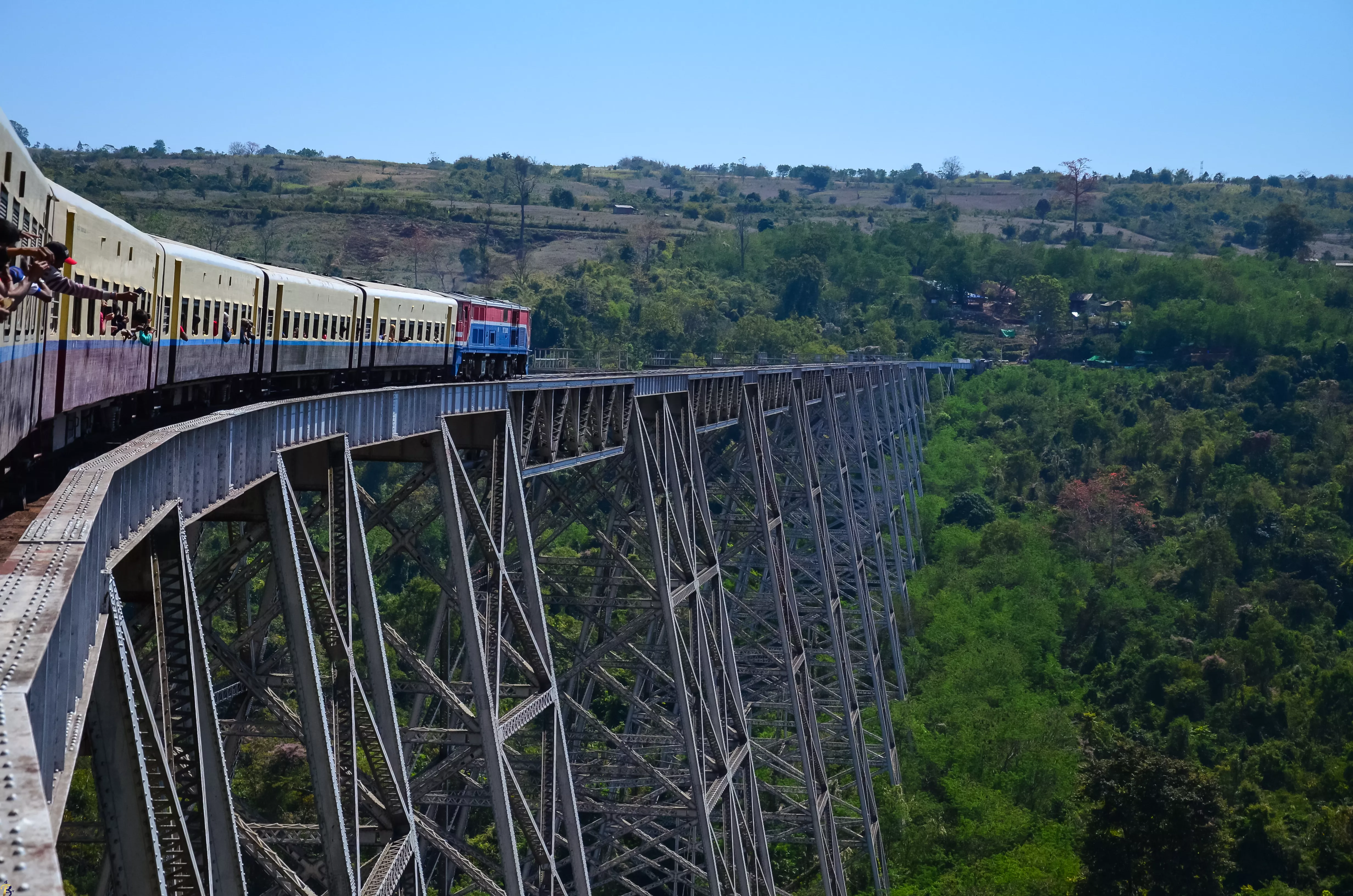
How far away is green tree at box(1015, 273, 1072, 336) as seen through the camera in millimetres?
113812

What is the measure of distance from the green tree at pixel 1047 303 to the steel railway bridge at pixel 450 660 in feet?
252

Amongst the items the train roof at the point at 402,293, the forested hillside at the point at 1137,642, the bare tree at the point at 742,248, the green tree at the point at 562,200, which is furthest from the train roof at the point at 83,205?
the green tree at the point at 562,200

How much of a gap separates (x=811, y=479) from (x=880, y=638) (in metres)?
20.0

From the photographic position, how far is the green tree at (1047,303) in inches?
4481

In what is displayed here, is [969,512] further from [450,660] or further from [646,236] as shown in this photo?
[646,236]

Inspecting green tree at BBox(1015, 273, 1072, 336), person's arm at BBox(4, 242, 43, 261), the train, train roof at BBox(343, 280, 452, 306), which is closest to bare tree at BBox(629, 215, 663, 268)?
green tree at BBox(1015, 273, 1072, 336)

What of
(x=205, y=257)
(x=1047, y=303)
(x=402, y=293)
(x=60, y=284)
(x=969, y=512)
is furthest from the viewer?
(x=1047, y=303)

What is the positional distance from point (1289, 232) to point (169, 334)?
145830 millimetres

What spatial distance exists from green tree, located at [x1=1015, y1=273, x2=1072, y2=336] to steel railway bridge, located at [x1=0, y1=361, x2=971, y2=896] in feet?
252

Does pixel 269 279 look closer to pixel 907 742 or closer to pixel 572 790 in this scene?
pixel 572 790

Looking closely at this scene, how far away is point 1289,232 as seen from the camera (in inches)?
5645

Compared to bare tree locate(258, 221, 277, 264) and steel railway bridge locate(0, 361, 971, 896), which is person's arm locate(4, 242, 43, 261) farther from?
bare tree locate(258, 221, 277, 264)

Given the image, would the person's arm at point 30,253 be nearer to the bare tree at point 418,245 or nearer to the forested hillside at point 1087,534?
the forested hillside at point 1087,534

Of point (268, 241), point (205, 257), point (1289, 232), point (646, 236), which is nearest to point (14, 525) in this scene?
point (205, 257)
